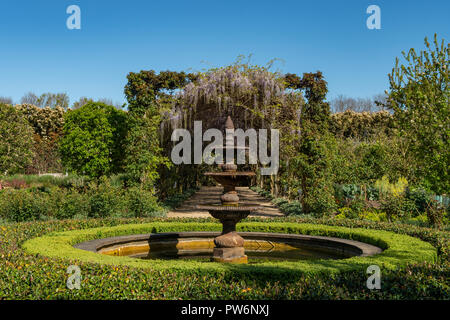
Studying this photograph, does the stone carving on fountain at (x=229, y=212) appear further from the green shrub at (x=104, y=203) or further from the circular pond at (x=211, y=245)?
the green shrub at (x=104, y=203)

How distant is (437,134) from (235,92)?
8274mm

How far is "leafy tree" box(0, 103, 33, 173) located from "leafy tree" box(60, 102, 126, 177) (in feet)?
6.56

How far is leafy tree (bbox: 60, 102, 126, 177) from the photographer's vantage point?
2303 cm

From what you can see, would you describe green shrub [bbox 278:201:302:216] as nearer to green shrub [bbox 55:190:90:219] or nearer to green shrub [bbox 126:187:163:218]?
green shrub [bbox 126:187:163:218]

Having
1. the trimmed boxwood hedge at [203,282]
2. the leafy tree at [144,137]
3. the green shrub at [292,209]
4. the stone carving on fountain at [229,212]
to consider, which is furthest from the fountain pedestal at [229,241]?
the leafy tree at [144,137]

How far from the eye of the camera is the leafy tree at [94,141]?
907 inches

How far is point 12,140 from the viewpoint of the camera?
22.5 metres

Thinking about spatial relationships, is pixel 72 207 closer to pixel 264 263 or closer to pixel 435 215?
pixel 264 263

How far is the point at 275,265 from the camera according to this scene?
5.78 m

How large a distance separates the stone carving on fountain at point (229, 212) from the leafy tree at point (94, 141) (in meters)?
16.5

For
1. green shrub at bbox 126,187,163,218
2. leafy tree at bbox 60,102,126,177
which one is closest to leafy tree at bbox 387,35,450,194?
green shrub at bbox 126,187,163,218

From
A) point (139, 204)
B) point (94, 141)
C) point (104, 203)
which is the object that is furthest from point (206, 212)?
point (94, 141)
